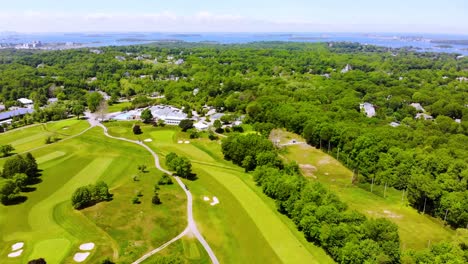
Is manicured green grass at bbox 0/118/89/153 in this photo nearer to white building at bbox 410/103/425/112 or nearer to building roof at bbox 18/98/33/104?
building roof at bbox 18/98/33/104

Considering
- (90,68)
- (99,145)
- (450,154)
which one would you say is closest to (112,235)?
(99,145)

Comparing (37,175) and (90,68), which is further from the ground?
(90,68)

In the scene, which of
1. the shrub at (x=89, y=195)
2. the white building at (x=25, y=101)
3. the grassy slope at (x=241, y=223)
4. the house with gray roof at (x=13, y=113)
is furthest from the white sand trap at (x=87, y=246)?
the white building at (x=25, y=101)

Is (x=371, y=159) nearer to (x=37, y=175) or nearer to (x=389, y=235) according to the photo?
(x=389, y=235)

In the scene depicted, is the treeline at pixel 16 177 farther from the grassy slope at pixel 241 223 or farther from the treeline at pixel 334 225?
the treeline at pixel 334 225

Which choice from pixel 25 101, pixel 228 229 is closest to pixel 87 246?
pixel 228 229

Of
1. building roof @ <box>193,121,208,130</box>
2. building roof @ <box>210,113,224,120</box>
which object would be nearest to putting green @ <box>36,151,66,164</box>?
building roof @ <box>193,121,208,130</box>
